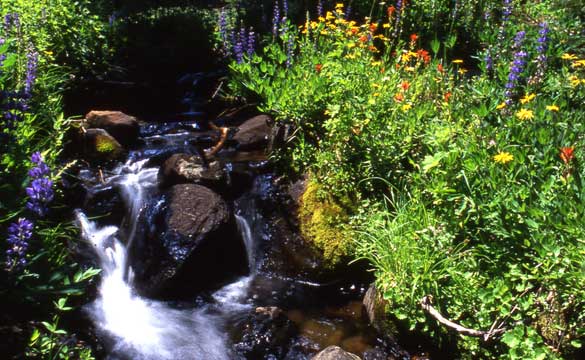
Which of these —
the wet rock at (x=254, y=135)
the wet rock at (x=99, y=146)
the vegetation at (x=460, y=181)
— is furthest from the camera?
the wet rock at (x=254, y=135)

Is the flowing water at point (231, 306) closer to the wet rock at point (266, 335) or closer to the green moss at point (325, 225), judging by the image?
the wet rock at point (266, 335)

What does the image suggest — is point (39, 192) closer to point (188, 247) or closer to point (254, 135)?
point (188, 247)

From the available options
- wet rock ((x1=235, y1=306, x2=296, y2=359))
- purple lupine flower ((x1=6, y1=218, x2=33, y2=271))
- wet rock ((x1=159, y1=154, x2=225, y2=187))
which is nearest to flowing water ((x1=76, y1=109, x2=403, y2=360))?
wet rock ((x1=235, y1=306, x2=296, y2=359))

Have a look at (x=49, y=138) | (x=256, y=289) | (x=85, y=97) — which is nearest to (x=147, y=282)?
(x=256, y=289)

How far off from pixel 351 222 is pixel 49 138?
2916mm

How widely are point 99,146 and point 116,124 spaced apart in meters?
0.44

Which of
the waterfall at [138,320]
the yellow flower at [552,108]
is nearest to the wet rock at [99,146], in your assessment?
the waterfall at [138,320]

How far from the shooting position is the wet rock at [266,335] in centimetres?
409

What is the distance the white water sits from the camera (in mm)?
4168

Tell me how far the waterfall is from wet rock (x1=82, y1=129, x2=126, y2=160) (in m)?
1.16

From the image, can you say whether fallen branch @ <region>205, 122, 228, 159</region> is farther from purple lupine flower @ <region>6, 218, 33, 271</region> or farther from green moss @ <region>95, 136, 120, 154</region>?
purple lupine flower @ <region>6, 218, 33, 271</region>

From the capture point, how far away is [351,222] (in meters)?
4.64

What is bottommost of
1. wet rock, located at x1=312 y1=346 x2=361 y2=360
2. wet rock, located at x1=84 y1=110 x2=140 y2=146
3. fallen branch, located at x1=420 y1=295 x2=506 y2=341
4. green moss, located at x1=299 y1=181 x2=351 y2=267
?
wet rock, located at x1=312 y1=346 x2=361 y2=360

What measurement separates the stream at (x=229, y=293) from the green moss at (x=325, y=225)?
199 mm
